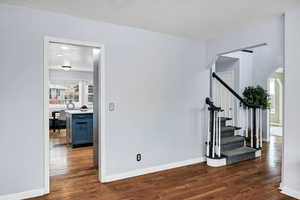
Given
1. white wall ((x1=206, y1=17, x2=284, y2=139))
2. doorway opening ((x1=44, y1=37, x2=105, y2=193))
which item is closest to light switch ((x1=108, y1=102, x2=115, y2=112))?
doorway opening ((x1=44, y1=37, x2=105, y2=193))

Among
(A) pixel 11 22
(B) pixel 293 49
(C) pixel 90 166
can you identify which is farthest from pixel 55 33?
(B) pixel 293 49

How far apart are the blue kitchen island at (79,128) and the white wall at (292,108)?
432 cm

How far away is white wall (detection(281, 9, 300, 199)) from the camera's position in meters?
2.60

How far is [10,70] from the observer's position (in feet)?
8.16

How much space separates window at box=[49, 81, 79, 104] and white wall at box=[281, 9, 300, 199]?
26.5 feet

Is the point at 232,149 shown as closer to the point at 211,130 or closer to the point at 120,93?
the point at 211,130

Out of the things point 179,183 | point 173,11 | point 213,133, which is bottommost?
point 179,183

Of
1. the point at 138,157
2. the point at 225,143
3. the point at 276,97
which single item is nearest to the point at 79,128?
the point at 138,157

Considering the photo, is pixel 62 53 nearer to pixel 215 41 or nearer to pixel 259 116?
pixel 215 41

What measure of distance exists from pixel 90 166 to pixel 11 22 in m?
2.64

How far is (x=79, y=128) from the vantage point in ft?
17.1

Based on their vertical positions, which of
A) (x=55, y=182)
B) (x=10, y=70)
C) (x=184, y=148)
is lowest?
(x=55, y=182)

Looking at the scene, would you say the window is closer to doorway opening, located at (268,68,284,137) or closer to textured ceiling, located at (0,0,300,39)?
textured ceiling, located at (0,0,300,39)

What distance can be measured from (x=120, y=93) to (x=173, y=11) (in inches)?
55.8
